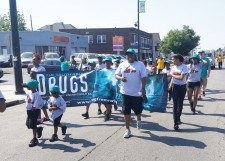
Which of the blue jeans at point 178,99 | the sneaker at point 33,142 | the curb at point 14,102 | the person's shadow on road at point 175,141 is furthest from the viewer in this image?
the curb at point 14,102

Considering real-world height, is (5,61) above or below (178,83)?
below

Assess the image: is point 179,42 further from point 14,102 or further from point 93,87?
point 93,87

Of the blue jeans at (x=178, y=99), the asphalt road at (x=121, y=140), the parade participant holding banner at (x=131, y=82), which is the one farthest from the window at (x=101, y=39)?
the parade participant holding banner at (x=131, y=82)

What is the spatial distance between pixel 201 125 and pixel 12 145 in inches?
175

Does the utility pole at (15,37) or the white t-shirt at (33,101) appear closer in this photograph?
the white t-shirt at (33,101)

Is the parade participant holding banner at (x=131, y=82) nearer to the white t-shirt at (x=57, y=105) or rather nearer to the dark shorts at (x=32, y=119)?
the white t-shirt at (x=57, y=105)

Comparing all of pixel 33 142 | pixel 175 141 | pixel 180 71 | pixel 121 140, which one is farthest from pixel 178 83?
pixel 33 142

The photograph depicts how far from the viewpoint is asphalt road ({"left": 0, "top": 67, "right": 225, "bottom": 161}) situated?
570 centimetres

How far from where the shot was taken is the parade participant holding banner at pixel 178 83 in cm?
767

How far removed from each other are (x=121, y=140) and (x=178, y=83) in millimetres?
2170

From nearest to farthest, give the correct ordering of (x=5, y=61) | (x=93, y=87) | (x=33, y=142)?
(x=33, y=142), (x=93, y=87), (x=5, y=61)

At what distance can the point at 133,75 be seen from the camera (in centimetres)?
693

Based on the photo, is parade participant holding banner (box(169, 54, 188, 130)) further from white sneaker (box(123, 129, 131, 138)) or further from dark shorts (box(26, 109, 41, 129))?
dark shorts (box(26, 109, 41, 129))

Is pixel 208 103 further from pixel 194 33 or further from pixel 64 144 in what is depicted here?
pixel 194 33
